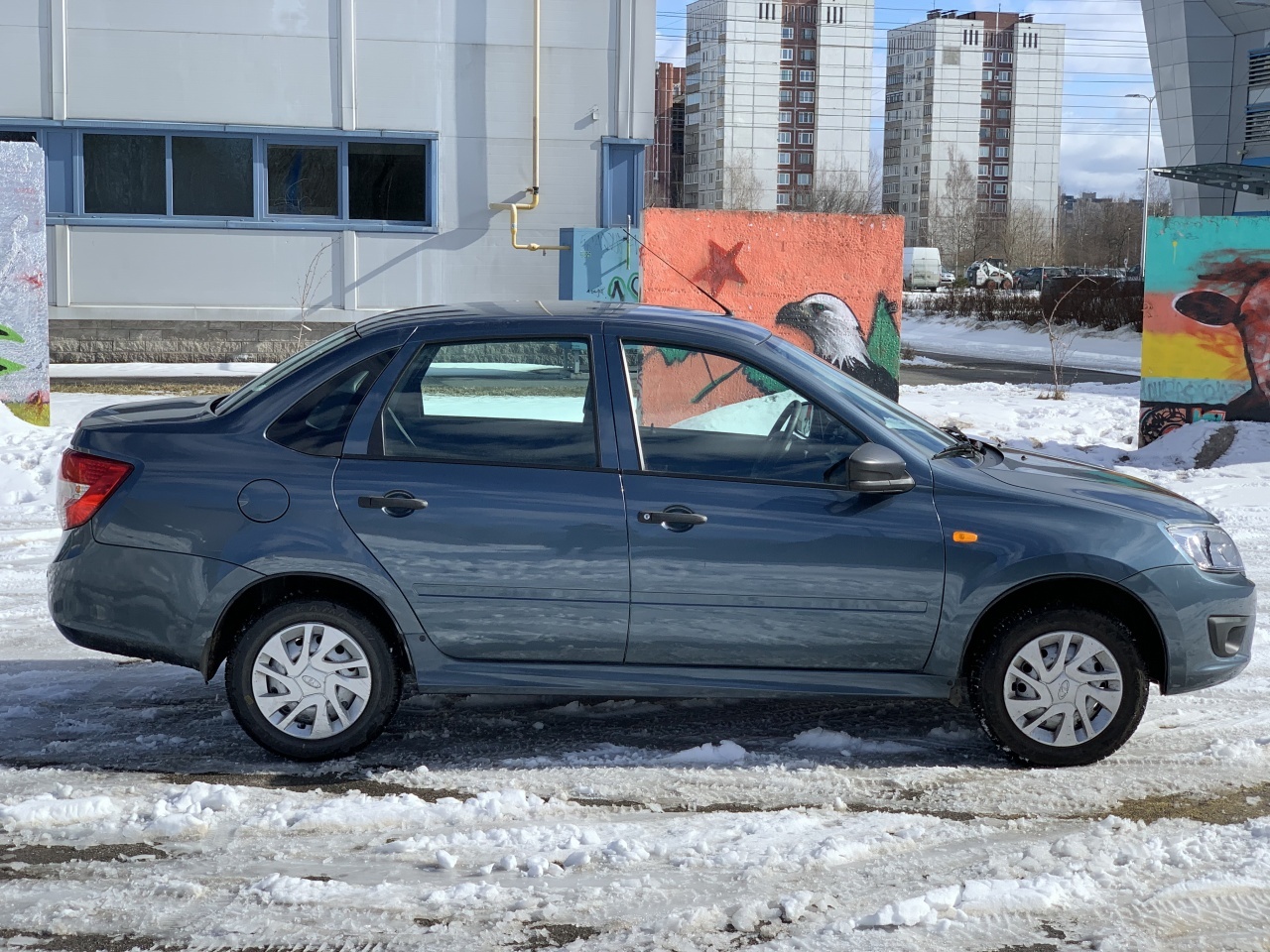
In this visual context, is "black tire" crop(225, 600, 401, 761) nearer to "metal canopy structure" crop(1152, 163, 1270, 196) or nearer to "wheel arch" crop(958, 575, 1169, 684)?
"wheel arch" crop(958, 575, 1169, 684)

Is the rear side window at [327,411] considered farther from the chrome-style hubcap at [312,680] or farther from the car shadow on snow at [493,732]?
the car shadow on snow at [493,732]

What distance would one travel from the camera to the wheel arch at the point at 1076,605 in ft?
16.5

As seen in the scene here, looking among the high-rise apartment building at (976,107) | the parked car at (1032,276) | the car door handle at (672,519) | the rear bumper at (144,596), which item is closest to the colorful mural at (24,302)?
the rear bumper at (144,596)

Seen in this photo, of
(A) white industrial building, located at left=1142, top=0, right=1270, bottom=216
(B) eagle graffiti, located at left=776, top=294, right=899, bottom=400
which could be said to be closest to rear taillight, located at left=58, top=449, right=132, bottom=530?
(B) eagle graffiti, located at left=776, top=294, right=899, bottom=400

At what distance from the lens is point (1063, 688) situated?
504cm

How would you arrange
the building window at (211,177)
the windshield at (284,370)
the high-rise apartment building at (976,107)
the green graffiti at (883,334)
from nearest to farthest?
the windshield at (284,370)
the green graffiti at (883,334)
the building window at (211,177)
the high-rise apartment building at (976,107)

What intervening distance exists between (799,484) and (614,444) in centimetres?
70

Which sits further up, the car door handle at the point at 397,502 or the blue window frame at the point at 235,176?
the blue window frame at the point at 235,176

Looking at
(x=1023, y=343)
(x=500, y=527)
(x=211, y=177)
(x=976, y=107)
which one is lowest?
(x=1023, y=343)

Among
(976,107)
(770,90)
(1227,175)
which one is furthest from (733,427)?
(976,107)

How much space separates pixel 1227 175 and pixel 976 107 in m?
88.4

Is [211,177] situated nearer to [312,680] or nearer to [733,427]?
[312,680]

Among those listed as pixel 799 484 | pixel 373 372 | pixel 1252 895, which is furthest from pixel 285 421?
pixel 1252 895

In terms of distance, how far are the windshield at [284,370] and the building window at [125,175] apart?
16.6 metres
